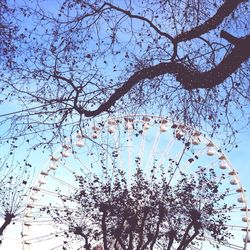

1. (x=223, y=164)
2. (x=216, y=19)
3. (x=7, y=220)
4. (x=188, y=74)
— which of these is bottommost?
(x=188, y=74)

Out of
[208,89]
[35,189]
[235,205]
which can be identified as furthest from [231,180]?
[208,89]

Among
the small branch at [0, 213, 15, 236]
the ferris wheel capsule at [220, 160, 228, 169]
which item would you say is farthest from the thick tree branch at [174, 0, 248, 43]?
the ferris wheel capsule at [220, 160, 228, 169]

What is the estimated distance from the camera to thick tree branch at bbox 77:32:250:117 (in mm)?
6122

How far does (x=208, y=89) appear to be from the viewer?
22.8ft

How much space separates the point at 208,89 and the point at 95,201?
20457 mm

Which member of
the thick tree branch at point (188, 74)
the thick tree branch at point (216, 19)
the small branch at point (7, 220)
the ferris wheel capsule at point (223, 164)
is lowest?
the thick tree branch at point (188, 74)

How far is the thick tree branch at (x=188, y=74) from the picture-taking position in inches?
241

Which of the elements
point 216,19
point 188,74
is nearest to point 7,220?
point 188,74

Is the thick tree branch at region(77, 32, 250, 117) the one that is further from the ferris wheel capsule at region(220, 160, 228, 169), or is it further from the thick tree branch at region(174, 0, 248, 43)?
the ferris wheel capsule at region(220, 160, 228, 169)

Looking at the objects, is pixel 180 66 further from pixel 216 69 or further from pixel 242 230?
pixel 242 230

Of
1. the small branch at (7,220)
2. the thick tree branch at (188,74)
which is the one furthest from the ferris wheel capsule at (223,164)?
the thick tree branch at (188,74)

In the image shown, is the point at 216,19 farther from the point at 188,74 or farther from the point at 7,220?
the point at 7,220

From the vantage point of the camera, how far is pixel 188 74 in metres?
6.52

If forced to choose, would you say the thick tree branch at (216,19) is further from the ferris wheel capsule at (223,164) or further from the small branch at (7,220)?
the ferris wheel capsule at (223,164)
